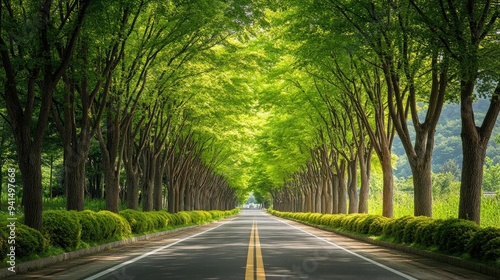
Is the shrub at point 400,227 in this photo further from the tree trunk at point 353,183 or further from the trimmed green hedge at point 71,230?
the tree trunk at point 353,183

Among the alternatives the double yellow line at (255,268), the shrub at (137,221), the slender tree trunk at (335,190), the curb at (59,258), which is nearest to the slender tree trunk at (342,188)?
the slender tree trunk at (335,190)

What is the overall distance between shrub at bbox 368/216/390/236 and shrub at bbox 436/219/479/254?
8.55 metres

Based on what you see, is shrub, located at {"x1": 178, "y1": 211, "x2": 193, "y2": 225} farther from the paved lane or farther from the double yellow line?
the double yellow line

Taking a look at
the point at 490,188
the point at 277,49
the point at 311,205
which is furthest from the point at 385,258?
the point at 490,188

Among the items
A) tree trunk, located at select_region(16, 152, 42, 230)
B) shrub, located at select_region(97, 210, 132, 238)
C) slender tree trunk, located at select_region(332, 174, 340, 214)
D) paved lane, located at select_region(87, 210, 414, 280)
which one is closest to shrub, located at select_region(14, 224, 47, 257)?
tree trunk, located at select_region(16, 152, 42, 230)

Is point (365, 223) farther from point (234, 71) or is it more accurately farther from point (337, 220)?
point (234, 71)

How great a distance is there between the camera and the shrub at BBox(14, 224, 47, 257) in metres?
12.4

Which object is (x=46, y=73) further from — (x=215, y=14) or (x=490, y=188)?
(x=490, y=188)

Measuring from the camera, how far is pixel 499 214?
21.7m

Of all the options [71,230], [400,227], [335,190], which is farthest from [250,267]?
[335,190]

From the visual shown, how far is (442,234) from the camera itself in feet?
51.2

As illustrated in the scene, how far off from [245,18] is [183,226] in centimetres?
2226

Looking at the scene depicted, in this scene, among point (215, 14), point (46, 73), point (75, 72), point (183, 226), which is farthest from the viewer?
point (183, 226)

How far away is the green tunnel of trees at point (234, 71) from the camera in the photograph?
1477cm
